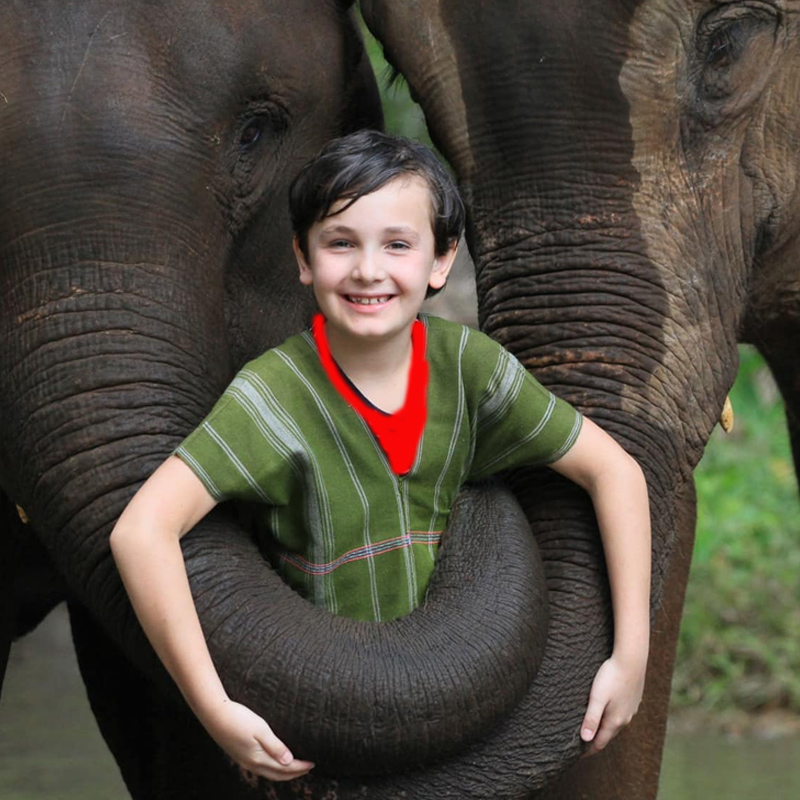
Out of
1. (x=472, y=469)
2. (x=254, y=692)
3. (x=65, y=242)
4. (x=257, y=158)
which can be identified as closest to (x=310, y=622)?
(x=254, y=692)

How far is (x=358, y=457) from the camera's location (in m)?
3.41

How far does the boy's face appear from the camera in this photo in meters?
3.35

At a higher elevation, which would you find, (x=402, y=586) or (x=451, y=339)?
(x=451, y=339)

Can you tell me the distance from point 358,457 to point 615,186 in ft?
2.63

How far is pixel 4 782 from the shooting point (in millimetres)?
6547

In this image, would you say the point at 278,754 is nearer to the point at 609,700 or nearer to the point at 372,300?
the point at 609,700

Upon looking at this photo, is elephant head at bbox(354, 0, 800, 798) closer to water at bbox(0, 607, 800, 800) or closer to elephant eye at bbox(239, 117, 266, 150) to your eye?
elephant eye at bbox(239, 117, 266, 150)

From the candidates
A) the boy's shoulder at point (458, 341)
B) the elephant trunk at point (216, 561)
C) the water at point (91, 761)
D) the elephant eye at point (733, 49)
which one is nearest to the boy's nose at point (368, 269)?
the boy's shoulder at point (458, 341)

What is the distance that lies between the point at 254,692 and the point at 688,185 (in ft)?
4.43

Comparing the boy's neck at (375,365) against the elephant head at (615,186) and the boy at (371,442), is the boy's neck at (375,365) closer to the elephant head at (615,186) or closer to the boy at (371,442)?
the boy at (371,442)

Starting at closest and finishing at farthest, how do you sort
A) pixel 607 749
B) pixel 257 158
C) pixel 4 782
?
pixel 257 158
pixel 607 749
pixel 4 782

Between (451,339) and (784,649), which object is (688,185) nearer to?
(451,339)

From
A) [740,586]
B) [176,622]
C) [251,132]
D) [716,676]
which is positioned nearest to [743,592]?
[740,586]

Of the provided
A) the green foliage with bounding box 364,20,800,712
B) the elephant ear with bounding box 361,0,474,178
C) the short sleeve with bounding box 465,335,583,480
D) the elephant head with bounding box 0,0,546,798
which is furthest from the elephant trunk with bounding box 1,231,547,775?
the green foliage with bounding box 364,20,800,712
